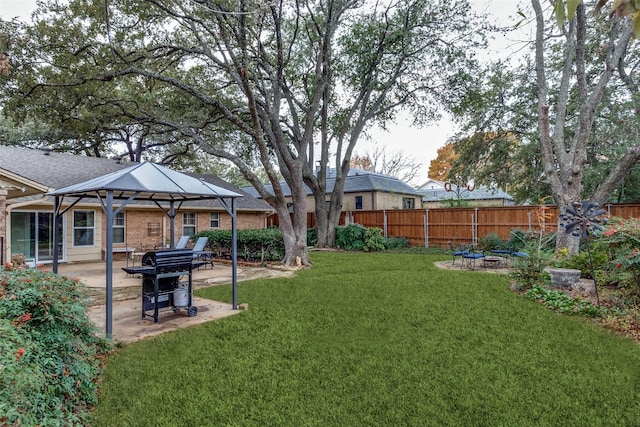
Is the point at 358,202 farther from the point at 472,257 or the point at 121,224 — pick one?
the point at 121,224

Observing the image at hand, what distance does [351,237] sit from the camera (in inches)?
667

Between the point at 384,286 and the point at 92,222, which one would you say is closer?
the point at 384,286

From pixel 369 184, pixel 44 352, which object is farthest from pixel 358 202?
pixel 44 352

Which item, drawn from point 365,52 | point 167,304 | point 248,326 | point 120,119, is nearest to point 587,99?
point 365,52

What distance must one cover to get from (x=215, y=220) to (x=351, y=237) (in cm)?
696

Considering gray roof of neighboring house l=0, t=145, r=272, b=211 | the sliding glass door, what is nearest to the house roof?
gray roof of neighboring house l=0, t=145, r=272, b=211

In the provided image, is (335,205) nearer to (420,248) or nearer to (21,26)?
(420,248)

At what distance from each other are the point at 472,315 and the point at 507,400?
2.69 m

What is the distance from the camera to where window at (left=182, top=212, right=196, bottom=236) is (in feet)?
51.9

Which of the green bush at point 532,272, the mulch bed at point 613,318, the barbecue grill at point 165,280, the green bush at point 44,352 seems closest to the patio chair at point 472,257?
the green bush at point 532,272

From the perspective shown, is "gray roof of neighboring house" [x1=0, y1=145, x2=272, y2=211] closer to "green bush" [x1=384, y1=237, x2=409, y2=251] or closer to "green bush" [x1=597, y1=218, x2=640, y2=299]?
"green bush" [x1=384, y1=237, x2=409, y2=251]

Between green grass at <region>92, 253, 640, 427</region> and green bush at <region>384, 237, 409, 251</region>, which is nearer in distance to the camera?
green grass at <region>92, 253, 640, 427</region>

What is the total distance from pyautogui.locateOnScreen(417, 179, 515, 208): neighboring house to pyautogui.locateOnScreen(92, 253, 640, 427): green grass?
17.2 m

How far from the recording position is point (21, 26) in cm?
907
